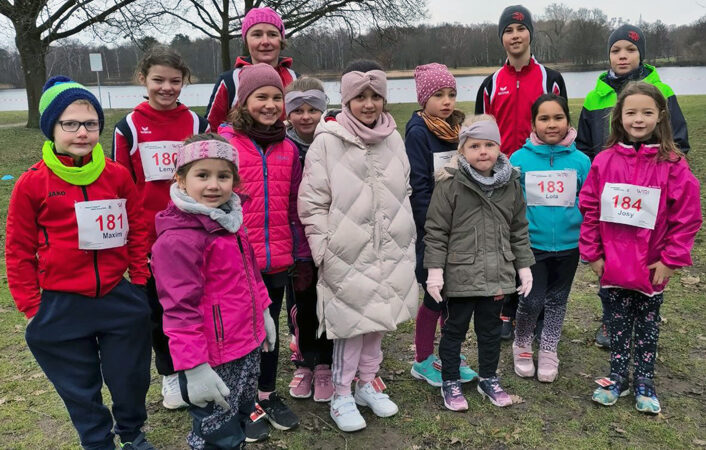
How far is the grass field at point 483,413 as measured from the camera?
9.50ft

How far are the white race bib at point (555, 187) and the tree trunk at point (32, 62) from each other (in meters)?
18.8

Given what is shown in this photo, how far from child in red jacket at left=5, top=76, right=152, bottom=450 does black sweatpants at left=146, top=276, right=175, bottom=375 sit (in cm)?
44

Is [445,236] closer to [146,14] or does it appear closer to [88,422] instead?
[88,422]

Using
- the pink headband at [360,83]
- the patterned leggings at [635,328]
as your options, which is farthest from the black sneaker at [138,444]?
the patterned leggings at [635,328]

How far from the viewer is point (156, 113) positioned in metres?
2.98

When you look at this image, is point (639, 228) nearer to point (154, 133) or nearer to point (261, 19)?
point (261, 19)

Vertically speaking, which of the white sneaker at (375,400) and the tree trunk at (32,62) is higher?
the tree trunk at (32,62)

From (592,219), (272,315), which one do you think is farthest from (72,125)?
(592,219)

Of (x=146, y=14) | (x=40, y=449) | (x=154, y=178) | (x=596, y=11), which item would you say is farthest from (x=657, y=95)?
(x=596, y=11)

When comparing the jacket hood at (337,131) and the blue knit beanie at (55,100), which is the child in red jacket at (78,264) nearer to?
the blue knit beanie at (55,100)

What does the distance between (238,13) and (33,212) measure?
21.9 m

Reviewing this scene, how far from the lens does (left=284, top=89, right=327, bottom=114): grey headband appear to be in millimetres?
3102

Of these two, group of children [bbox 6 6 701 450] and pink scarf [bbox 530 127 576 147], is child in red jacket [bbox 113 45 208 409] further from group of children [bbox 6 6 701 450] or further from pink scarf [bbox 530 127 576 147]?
pink scarf [bbox 530 127 576 147]

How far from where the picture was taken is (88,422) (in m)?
2.51
